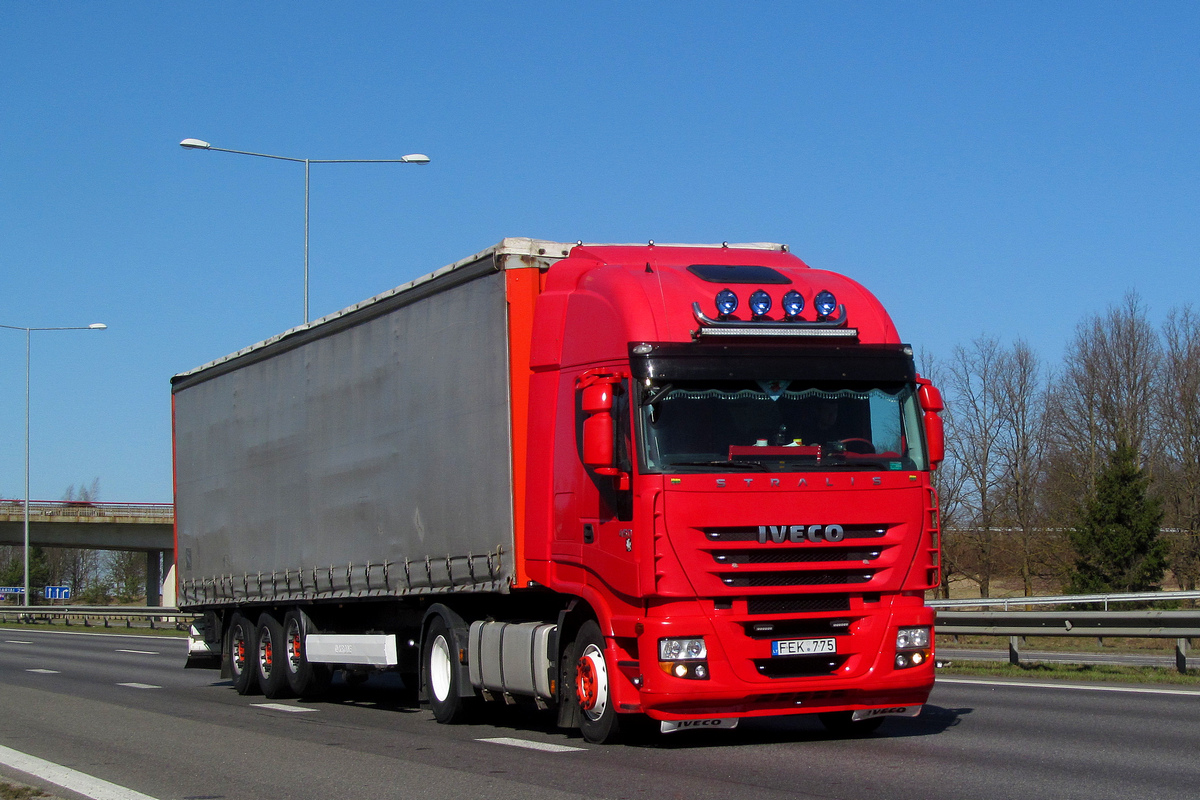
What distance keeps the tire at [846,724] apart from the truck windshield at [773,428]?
221cm

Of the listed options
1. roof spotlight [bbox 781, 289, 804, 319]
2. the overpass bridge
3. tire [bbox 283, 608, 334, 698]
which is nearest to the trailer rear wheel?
roof spotlight [bbox 781, 289, 804, 319]

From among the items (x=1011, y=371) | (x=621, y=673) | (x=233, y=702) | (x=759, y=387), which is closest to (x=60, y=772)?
(x=621, y=673)

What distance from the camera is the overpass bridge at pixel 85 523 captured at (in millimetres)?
59250

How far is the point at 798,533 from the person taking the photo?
32.1 ft

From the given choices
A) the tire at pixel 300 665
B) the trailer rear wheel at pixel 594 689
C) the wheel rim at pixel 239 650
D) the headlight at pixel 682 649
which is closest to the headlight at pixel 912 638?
the headlight at pixel 682 649

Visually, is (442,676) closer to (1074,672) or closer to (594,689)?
(594,689)

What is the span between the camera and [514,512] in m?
11.8

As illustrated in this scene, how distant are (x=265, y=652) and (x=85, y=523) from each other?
46947 millimetres

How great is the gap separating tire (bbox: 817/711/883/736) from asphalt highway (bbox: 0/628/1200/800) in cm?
13

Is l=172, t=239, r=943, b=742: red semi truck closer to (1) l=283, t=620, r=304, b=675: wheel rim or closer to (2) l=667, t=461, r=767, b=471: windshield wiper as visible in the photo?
(2) l=667, t=461, r=767, b=471: windshield wiper

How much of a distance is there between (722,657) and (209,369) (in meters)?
11.8

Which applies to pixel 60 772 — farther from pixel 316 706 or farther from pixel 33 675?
pixel 33 675

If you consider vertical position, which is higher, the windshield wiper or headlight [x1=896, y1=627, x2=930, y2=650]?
the windshield wiper

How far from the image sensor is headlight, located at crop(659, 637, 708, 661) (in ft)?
31.7
